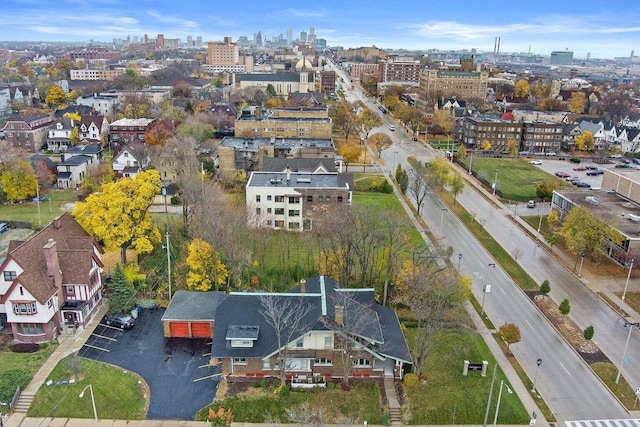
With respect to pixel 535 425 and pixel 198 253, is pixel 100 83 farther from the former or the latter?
pixel 535 425

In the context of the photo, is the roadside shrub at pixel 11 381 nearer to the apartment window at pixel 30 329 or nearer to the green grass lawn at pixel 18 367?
the green grass lawn at pixel 18 367

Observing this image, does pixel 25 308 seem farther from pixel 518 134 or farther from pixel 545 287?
pixel 518 134

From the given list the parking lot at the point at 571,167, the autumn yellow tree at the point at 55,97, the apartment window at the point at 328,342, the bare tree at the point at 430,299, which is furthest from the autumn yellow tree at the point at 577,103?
the autumn yellow tree at the point at 55,97

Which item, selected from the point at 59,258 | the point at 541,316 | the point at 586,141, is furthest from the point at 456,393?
the point at 586,141

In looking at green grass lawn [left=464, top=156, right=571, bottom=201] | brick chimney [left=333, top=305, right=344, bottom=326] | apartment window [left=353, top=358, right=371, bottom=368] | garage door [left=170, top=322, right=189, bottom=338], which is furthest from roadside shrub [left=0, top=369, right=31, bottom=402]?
green grass lawn [left=464, top=156, right=571, bottom=201]

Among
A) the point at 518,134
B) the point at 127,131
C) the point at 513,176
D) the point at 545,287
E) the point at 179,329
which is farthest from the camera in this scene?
the point at 518,134

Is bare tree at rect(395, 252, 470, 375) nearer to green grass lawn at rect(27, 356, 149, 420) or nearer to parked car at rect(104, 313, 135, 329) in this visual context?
green grass lawn at rect(27, 356, 149, 420)

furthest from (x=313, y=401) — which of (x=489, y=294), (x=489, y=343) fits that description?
(x=489, y=294)
